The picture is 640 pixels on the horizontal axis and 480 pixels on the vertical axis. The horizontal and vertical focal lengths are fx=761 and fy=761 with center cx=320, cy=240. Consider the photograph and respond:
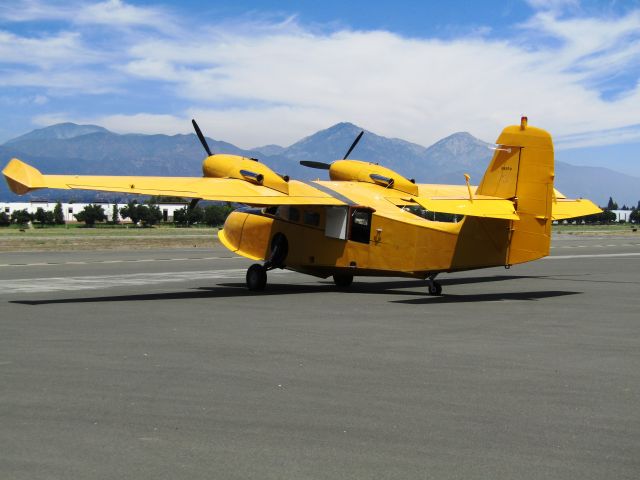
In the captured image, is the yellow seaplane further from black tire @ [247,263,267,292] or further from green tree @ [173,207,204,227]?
green tree @ [173,207,204,227]

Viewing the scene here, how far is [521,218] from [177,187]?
30.8 ft

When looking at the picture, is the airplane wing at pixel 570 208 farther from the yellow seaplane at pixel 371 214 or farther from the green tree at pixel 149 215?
the green tree at pixel 149 215

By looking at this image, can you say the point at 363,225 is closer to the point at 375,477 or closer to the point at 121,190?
the point at 121,190

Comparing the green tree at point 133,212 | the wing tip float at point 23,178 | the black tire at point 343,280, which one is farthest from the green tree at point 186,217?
the wing tip float at point 23,178

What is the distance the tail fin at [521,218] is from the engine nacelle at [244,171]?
5.92 m

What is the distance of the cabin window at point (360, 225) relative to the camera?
2222cm

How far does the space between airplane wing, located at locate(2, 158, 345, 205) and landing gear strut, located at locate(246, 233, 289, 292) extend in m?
1.80

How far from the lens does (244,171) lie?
22.9 m

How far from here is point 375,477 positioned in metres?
6.20

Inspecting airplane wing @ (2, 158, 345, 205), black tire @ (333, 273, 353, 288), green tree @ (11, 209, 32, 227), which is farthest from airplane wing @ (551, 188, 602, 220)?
green tree @ (11, 209, 32, 227)

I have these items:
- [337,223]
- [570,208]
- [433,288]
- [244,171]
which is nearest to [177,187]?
[244,171]

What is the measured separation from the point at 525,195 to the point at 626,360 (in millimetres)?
9462

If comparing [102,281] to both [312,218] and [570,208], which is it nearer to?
[312,218]

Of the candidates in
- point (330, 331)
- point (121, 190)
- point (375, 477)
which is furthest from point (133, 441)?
point (121, 190)
